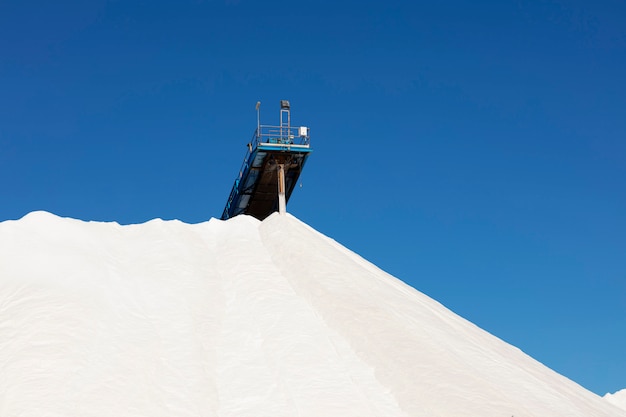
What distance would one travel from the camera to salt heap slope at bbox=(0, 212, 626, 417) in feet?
74.0

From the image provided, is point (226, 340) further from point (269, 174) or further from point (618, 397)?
point (618, 397)

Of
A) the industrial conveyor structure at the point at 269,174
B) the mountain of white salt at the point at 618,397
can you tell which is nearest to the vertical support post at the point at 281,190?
the industrial conveyor structure at the point at 269,174

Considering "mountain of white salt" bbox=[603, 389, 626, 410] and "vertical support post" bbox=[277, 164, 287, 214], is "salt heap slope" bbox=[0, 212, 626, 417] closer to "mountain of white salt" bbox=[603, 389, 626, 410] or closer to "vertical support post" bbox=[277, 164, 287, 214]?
"vertical support post" bbox=[277, 164, 287, 214]

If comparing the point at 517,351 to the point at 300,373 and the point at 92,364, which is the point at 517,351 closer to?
the point at 300,373

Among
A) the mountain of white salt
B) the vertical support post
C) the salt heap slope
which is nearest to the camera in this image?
the salt heap slope

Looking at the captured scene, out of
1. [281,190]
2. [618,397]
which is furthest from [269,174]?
[618,397]

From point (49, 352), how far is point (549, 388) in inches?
659

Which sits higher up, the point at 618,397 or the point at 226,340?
the point at 618,397

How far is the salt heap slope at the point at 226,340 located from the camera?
74.0 feet

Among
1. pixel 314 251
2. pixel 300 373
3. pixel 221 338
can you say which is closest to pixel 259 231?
pixel 314 251

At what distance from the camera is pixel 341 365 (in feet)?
81.9

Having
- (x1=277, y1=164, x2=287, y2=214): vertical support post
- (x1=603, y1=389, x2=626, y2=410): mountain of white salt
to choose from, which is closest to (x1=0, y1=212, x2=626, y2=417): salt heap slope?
(x1=277, y1=164, x2=287, y2=214): vertical support post

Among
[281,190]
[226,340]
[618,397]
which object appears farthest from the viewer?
[618,397]

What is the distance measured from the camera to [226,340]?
2612 cm
